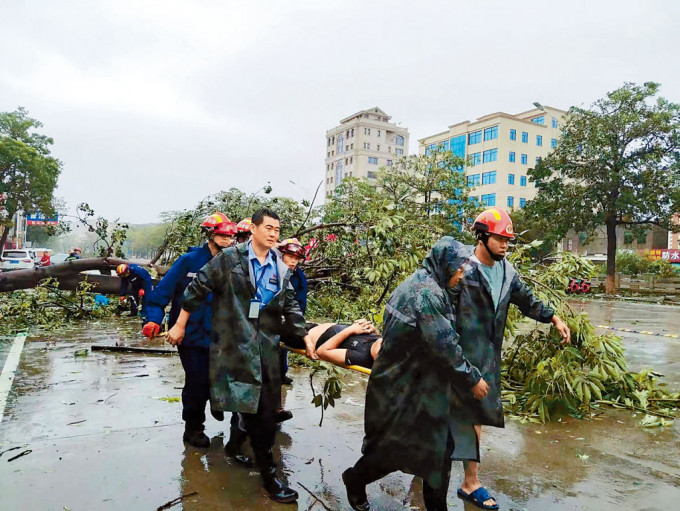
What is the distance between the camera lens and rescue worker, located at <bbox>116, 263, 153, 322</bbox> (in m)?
10.3

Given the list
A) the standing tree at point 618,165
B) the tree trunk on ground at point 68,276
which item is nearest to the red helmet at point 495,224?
the tree trunk on ground at point 68,276

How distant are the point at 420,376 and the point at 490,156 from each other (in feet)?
186

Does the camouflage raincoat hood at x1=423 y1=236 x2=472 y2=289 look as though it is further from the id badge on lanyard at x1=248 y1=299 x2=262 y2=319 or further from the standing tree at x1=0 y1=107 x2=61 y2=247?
the standing tree at x1=0 y1=107 x2=61 y2=247

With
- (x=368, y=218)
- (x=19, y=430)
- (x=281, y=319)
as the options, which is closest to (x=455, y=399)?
(x=281, y=319)

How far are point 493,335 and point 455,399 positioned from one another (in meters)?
0.48

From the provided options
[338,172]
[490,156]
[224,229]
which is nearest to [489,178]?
[490,156]

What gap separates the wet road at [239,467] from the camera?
10.5ft

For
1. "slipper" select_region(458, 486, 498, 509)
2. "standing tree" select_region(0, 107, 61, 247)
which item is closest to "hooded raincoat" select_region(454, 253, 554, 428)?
"slipper" select_region(458, 486, 498, 509)

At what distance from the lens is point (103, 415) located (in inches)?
184

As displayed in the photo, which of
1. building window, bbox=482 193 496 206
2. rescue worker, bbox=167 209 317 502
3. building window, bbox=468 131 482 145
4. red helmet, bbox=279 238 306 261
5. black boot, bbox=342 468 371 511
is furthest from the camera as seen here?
building window, bbox=468 131 482 145

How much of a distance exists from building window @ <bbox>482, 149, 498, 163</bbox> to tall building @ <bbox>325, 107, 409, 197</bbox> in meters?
27.6

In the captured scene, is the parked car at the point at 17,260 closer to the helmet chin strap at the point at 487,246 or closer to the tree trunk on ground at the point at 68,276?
the tree trunk on ground at the point at 68,276

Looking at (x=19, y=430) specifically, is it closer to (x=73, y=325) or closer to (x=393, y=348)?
(x=393, y=348)

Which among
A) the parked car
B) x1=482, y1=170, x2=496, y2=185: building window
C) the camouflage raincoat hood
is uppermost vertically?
x1=482, y1=170, x2=496, y2=185: building window
